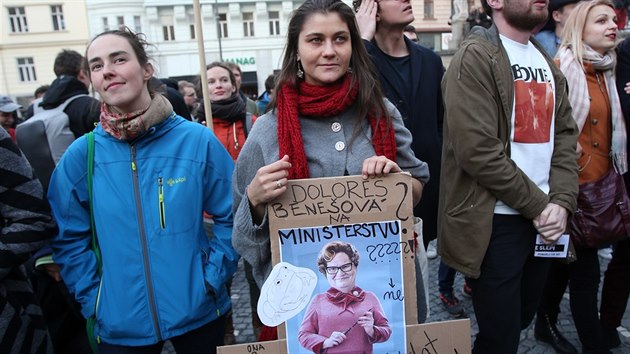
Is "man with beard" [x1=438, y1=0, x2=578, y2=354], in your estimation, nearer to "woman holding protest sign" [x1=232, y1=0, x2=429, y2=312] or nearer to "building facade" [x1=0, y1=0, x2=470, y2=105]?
"woman holding protest sign" [x1=232, y1=0, x2=429, y2=312]

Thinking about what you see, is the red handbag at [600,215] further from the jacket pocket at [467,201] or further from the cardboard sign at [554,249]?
the jacket pocket at [467,201]

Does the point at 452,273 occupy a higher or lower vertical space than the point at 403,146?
lower

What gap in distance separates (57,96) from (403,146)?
3308 mm

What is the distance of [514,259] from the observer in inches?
88.4

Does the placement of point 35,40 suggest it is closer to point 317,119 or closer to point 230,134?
point 230,134

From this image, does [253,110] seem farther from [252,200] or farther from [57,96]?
[252,200]

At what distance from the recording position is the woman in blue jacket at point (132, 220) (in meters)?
1.93

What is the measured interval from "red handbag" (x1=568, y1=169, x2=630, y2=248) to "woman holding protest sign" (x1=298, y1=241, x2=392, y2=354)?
1.66 meters

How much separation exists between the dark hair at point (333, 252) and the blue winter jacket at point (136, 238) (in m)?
0.61

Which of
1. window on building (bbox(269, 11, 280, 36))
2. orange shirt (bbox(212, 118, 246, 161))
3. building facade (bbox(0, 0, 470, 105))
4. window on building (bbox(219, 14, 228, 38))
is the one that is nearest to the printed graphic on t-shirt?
orange shirt (bbox(212, 118, 246, 161))

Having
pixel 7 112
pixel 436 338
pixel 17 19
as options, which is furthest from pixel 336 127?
pixel 17 19

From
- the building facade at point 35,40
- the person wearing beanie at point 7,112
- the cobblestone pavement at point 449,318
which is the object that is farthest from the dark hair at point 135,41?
the building facade at point 35,40

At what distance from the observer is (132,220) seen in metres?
1.92

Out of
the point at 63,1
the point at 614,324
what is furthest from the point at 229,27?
the point at 614,324
